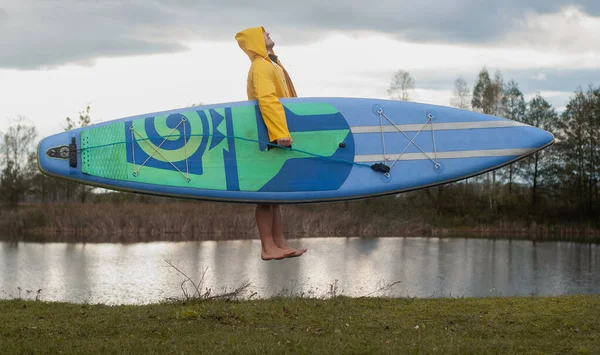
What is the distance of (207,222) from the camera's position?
78.6ft

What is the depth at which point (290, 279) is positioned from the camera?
14648 mm

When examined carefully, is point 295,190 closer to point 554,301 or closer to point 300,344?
point 300,344

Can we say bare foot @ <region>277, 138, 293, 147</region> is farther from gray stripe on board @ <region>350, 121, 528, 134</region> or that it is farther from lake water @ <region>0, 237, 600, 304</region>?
lake water @ <region>0, 237, 600, 304</region>

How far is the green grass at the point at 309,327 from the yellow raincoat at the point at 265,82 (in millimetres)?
1654

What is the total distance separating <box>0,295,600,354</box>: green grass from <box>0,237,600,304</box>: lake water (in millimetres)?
2827

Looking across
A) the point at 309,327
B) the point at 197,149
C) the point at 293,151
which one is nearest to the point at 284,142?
the point at 293,151

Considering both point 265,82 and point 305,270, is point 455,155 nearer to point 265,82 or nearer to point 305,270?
point 265,82

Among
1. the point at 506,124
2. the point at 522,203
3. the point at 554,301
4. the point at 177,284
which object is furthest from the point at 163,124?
the point at 522,203

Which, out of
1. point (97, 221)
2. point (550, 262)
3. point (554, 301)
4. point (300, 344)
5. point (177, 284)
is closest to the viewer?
point (300, 344)

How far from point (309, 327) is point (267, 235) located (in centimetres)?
198

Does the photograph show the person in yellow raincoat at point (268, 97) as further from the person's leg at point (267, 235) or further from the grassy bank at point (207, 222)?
the grassy bank at point (207, 222)

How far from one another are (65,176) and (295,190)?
147 cm

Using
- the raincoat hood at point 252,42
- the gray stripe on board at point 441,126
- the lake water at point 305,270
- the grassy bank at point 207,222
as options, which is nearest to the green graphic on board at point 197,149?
the gray stripe on board at point 441,126

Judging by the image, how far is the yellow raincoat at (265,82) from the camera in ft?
16.4
